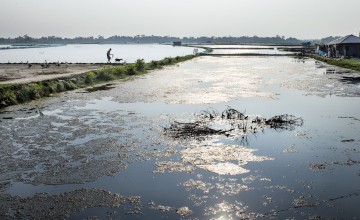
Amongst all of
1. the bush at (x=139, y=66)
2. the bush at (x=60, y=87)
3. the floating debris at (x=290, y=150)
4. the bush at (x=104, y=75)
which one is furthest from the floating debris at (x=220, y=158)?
the bush at (x=139, y=66)

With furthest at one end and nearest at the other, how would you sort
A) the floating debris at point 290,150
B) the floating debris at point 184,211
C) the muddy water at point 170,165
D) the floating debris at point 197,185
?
the floating debris at point 290,150 < the floating debris at point 197,185 < the muddy water at point 170,165 < the floating debris at point 184,211

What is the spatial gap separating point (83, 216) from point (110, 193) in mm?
1292

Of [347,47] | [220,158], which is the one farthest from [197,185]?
[347,47]

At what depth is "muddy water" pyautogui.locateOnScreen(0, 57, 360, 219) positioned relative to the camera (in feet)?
27.4

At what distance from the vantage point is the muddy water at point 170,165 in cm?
834

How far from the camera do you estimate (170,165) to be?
1123 cm

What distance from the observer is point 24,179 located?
33.4ft

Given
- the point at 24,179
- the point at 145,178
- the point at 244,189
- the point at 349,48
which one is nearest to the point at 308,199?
the point at 244,189

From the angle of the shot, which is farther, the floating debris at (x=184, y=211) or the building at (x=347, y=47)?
the building at (x=347, y=47)

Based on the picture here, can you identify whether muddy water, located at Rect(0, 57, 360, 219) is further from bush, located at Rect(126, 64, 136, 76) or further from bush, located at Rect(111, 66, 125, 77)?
bush, located at Rect(126, 64, 136, 76)

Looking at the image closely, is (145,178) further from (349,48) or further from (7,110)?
(349,48)

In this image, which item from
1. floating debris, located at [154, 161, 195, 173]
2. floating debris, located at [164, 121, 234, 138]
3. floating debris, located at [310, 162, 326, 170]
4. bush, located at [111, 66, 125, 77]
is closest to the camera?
floating debris, located at [154, 161, 195, 173]

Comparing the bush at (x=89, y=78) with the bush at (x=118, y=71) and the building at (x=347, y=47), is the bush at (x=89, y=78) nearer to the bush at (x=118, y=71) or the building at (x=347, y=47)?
the bush at (x=118, y=71)

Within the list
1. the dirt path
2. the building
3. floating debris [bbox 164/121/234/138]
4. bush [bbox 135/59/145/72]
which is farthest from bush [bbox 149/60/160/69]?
floating debris [bbox 164/121/234/138]
